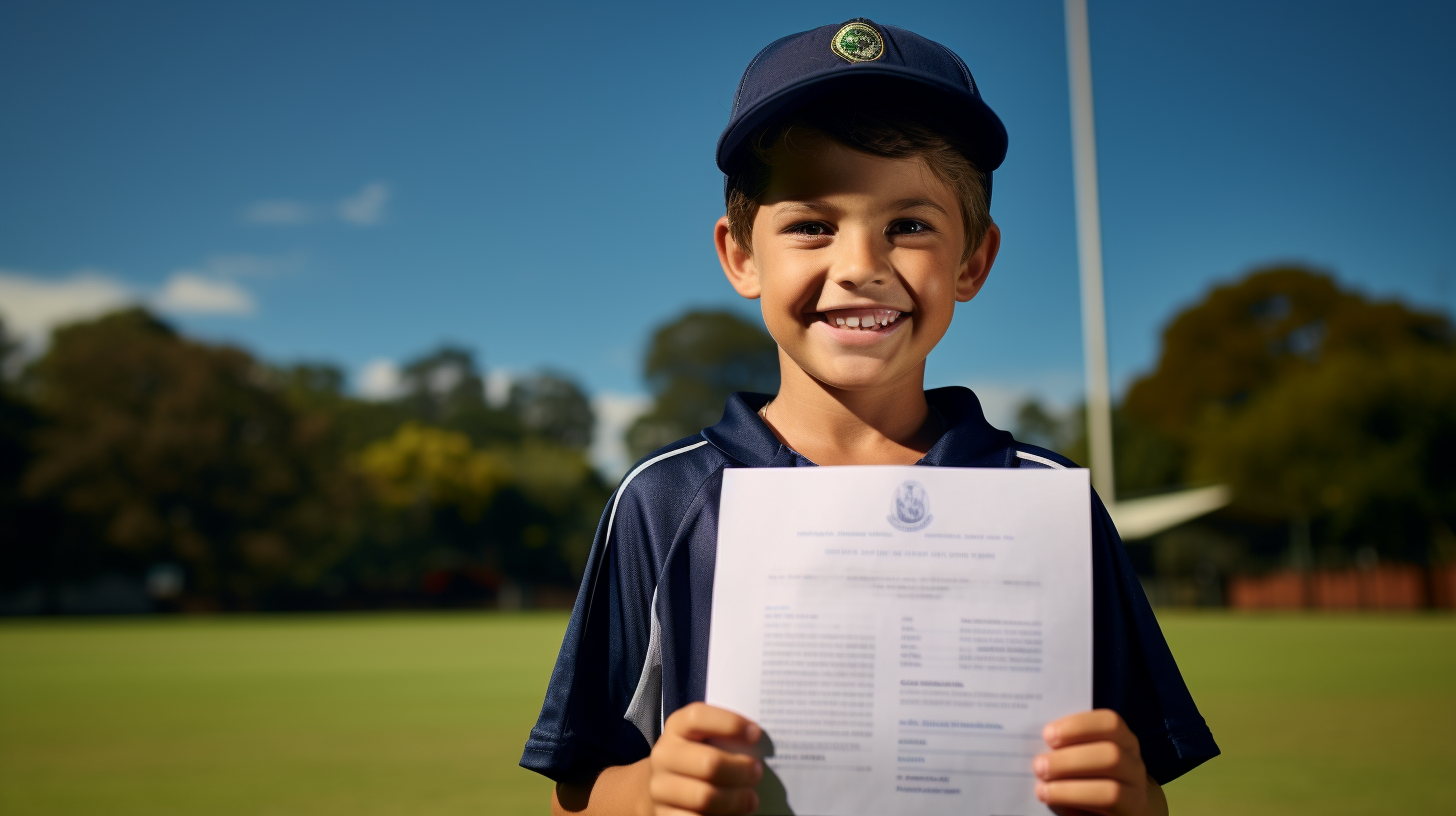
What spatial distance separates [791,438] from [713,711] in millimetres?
528

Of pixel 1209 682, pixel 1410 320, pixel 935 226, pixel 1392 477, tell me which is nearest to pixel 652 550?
pixel 935 226

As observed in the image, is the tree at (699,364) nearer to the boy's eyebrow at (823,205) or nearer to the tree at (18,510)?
the tree at (18,510)

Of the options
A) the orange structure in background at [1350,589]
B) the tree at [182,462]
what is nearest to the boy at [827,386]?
the orange structure in background at [1350,589]

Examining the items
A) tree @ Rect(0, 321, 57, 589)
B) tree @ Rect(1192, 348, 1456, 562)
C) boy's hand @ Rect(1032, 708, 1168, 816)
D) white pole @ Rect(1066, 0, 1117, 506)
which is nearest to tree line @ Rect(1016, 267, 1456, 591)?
tree @ Rect(1192, 348, 1456, 562)

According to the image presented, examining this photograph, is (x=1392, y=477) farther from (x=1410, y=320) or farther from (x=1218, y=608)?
(x=1410, y=320)

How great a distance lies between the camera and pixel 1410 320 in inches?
1882

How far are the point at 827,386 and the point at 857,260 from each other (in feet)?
0.73

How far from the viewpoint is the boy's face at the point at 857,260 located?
1.62 metres

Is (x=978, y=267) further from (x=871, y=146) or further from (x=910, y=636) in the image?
A: (x=910, y=636)

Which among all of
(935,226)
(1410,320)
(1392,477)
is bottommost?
(935,226)

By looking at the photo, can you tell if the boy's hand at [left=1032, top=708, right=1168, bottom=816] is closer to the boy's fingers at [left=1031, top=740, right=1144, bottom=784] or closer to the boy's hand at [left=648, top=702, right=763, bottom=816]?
the boy's fingers at [left=1031, top=740, right=1144, bottom=784]

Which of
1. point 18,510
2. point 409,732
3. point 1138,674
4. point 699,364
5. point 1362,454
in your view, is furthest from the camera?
point 699,364

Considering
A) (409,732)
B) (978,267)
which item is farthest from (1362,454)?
A: (978,267)

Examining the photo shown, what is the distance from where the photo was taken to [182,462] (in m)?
41.2
